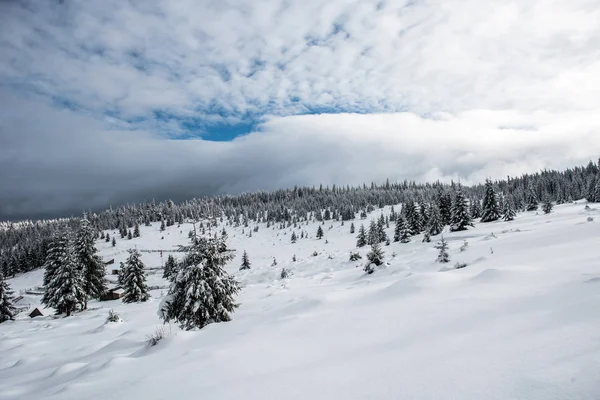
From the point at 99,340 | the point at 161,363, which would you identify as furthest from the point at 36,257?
the point at 161,363

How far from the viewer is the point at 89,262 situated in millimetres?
40281

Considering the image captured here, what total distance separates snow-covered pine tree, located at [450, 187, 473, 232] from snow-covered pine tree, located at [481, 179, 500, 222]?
7.36 meters

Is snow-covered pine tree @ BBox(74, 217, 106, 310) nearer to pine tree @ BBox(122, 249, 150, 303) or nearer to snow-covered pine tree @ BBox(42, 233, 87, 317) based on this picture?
snow-covered pine tree @ BBox(42, 233, 87, 317)

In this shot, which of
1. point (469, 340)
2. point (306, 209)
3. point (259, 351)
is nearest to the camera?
point (469, 340)

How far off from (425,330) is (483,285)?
385cm

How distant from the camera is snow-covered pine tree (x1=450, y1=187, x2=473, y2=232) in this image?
4400cm

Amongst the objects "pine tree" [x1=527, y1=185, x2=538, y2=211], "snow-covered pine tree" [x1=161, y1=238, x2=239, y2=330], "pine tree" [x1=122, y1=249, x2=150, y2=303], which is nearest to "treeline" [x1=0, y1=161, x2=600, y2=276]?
"pine tree" [x1=527, y1=185, x2=538, y2=211]

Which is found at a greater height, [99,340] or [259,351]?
[259,351]

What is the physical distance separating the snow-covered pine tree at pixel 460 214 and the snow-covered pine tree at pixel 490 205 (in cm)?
736

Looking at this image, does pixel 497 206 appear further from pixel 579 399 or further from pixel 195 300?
pixel 579 399

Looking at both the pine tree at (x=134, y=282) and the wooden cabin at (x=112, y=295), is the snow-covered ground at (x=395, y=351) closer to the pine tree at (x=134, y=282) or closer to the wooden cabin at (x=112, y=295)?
the pine tree at (x=134, y=282)

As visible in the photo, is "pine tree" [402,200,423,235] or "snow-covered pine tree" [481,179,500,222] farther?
"pine tree" [402,200,423,235]

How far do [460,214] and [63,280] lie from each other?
2081 inches

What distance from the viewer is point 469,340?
16.6ft
